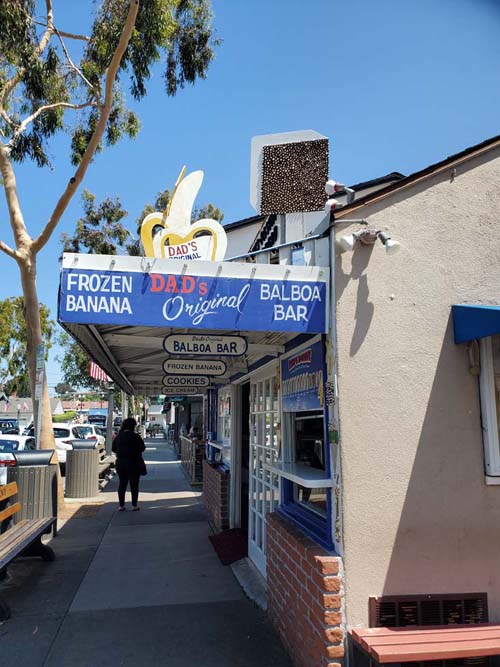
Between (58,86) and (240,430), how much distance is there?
8.56 meters

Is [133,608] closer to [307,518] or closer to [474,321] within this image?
[307,518]

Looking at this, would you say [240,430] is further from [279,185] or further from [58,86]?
[58,86]

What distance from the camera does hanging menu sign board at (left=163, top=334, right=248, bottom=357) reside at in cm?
424

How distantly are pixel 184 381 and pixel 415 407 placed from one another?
4.30m

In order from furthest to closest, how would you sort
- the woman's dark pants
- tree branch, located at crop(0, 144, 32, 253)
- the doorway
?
the woman's dark pants → tree branch, located at crop(0, 144, 32, 253) → the doorway

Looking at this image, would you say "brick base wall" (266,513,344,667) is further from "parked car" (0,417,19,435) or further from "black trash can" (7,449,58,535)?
"parked car" (0,417,19,435)

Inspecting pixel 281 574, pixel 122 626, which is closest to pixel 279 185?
pixel 281 574

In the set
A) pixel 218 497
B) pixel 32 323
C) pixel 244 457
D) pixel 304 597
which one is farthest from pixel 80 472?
pixel 304 597

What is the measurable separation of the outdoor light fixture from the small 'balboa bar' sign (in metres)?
0.23

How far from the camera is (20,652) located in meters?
4.06

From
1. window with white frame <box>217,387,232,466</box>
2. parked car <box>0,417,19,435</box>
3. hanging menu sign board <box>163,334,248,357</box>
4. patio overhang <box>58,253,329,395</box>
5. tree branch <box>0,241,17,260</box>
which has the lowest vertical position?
parked car <box>0,417,19,435</box>

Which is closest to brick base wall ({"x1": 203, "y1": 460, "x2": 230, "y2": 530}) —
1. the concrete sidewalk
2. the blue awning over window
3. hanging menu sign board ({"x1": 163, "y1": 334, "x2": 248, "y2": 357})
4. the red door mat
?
the red door mat

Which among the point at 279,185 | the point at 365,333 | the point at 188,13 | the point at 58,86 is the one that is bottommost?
the point at 365,333

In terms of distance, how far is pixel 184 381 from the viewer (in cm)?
736
